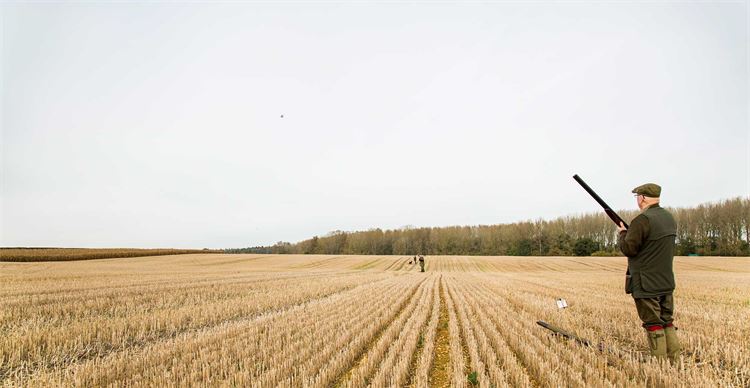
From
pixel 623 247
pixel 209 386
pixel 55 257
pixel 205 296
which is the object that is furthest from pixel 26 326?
pixel 55 257

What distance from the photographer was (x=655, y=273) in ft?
15.5

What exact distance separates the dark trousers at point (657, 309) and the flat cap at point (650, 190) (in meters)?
1.46

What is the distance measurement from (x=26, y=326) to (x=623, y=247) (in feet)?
39.5

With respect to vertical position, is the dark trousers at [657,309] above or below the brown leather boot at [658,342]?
above

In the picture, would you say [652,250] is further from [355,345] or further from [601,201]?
[355,345]

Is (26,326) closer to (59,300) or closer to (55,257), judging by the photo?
(59,300)

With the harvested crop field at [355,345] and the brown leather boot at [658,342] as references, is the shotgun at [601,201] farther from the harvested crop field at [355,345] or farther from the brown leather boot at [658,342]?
the harvested crop field at [355,345]

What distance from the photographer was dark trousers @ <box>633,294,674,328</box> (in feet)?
15.5

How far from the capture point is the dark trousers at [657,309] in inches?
186

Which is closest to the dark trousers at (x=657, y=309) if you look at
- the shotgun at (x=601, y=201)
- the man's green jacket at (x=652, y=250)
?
the man's green jacket at (x=652, y=250)

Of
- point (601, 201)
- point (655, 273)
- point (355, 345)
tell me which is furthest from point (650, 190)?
point (355, 345)

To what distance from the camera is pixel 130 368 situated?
4883 mm

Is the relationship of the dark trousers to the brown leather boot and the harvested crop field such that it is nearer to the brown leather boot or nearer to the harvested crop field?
the brown leather boot

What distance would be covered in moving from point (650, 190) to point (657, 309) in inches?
68.3
